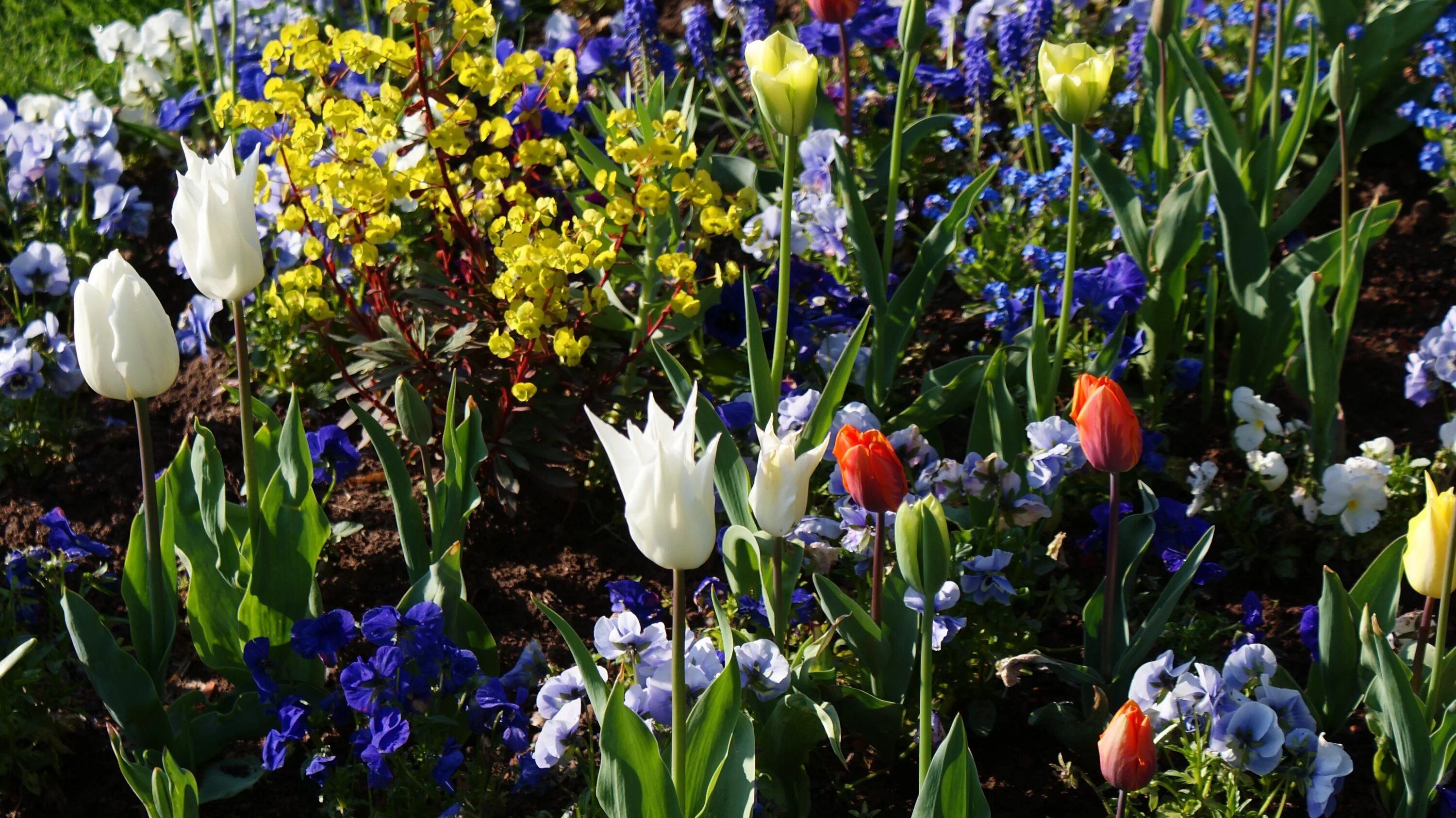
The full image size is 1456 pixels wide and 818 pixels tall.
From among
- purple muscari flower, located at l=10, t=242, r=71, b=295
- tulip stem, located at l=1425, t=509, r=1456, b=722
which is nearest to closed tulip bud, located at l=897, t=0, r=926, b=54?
tulip stem, located at l=1425, t=509, r=1456, b=722

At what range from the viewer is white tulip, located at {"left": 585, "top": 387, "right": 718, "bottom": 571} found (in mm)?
1165

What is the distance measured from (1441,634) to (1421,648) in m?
0.12

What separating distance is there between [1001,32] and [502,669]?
1860mm

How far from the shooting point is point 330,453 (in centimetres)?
226

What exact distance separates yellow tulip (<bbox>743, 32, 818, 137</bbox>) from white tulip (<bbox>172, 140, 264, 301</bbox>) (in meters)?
0.68

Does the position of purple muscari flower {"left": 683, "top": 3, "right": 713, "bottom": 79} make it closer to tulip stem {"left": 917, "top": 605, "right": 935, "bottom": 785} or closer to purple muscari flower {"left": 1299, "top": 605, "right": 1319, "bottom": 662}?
purple muscari flower {"left": 1299, "top": 605, "right": 1319, "bottom": 662}

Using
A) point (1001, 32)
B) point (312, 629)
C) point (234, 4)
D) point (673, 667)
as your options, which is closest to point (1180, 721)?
point (673, 667)

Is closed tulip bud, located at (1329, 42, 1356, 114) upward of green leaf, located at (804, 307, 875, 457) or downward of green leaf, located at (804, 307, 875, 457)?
upward

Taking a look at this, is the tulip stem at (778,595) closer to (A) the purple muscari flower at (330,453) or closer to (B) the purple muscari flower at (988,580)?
(B) the purple muscari flower at (988,580)

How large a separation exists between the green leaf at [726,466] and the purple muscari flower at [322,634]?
0.56 metres

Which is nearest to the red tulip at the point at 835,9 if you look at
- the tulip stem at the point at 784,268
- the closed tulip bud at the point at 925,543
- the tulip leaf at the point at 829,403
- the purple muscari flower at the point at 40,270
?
the tulip stem at the point at 784,268

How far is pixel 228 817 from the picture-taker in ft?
6.40

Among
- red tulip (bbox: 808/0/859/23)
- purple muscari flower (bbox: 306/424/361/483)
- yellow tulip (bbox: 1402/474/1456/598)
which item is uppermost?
red tulip (bbox: 808/0/859/23)

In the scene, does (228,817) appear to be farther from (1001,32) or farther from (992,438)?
(1001,32)
